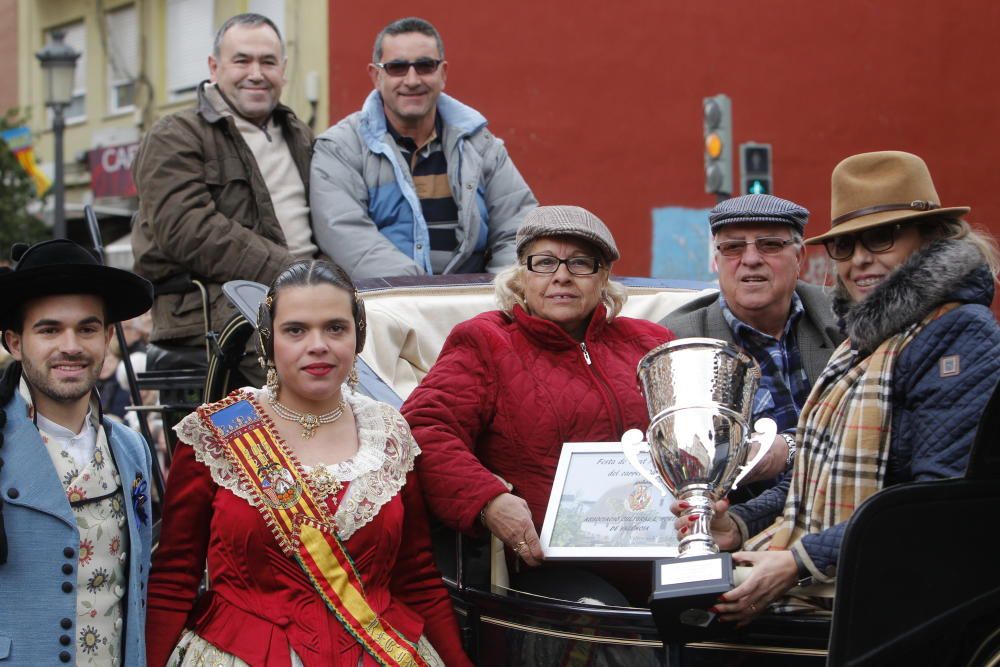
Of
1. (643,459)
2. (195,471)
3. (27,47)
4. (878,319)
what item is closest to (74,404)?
(195,471)

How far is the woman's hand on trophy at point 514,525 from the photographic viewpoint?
3.61 m

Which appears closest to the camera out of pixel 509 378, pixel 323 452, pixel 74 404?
pixel 74 404

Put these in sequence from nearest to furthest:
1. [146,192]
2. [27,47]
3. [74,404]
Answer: [74,404] → [146,192] → [27,47]

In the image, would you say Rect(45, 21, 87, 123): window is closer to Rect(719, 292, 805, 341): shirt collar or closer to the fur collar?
Rect(719, 292, 805, 341): shirt collar

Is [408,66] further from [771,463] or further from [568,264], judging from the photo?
[771,463]

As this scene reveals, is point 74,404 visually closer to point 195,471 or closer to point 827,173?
point 195,471

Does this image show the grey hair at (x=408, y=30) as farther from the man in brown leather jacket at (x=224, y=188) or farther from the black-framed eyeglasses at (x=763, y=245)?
the black-framed eyeglasses at (x=763, y=245)

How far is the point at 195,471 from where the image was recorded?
347 centimetres

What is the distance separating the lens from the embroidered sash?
3391mm

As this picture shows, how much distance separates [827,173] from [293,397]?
13991 millimetres

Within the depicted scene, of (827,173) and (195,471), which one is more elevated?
(827,173)

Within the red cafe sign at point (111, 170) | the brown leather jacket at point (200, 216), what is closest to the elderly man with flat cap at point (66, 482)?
the brown leather jacket at point (200, 216)

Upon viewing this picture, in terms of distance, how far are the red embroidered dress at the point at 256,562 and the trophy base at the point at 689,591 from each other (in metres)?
0.71

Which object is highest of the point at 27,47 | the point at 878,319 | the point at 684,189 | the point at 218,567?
the point at 27,47
